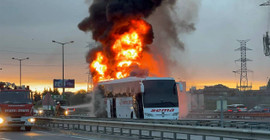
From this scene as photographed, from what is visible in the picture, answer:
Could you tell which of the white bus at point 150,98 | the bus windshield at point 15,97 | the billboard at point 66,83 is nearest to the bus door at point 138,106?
the white bus at point 150,98

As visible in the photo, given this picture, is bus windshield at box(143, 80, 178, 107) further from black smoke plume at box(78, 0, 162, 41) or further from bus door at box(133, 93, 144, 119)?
black smoke plume at box(78, 0, 162, 41)

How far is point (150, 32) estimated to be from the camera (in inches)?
1868

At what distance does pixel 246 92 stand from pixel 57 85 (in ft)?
96.2

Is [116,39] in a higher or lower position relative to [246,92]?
higher

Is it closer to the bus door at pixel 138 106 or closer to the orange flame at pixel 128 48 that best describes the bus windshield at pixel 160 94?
Answer: the bus door at pixel 138 106

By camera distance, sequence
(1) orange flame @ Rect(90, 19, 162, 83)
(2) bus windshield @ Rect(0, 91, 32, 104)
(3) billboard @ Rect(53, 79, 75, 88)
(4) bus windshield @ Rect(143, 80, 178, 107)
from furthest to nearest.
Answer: (3) billboard @ Rect(53, 79, 75, 88), (1) orange flame @ Rect(90, 19, 162, 83), (4) bus windshield @ Rect(143, 80, 178, 107), (2) bus windshield @ Rect(0, 91, 32, 104)

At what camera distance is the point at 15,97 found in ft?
99.7

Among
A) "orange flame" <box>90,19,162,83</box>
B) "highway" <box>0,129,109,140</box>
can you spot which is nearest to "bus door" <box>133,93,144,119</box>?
"highway" <box>0,129,109,140</box>

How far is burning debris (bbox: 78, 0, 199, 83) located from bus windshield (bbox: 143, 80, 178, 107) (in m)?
11.1

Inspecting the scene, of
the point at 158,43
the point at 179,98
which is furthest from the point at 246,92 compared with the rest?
the point at 179,98

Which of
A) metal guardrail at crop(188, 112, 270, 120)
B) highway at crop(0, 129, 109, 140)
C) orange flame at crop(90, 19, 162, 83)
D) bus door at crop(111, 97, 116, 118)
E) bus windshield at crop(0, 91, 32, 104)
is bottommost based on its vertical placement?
metal guardrail at crop(188, 112, 270, 120)

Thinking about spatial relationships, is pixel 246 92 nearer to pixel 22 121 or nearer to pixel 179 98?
pixel 179 98

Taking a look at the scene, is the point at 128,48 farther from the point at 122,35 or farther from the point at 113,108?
the point at 113,108

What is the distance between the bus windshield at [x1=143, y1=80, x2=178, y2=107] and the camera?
3197 centimetres
